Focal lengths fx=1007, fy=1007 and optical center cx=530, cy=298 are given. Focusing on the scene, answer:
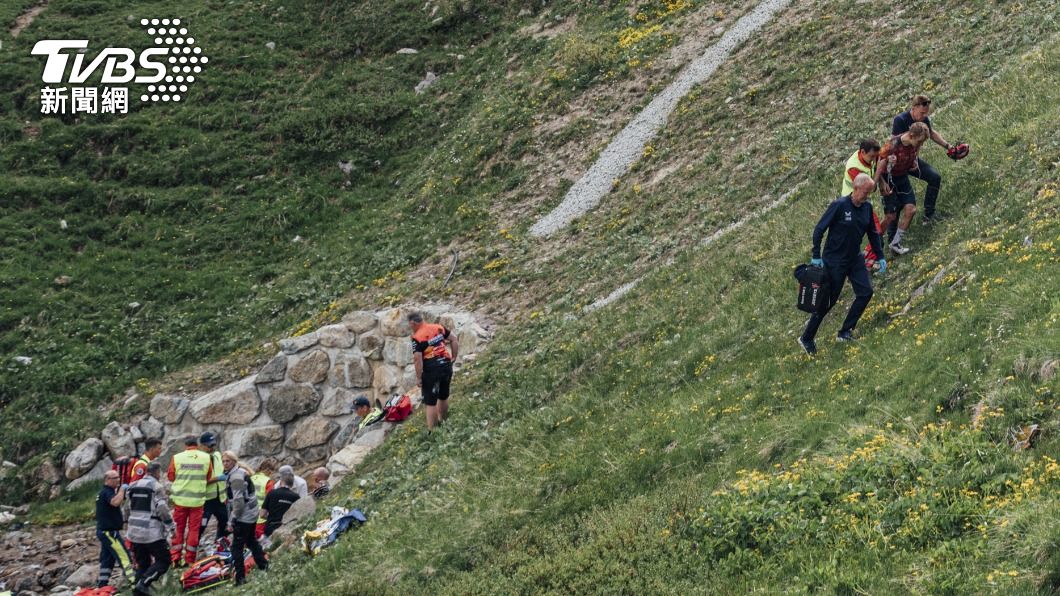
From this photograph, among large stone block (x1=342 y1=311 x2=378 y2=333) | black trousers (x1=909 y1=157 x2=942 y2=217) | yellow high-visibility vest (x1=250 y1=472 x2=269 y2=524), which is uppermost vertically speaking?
black trousers (x1=909 y1=157 x2=942 y2=217)

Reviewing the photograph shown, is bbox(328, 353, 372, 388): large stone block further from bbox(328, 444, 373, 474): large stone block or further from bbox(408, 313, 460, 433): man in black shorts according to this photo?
bbox(408, 313, 460, 433): man in black shorts

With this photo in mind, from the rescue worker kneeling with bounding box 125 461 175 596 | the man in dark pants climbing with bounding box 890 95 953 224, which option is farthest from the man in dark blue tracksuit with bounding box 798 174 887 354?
the rescue worker kneeling with bounding box 125 461 175 596

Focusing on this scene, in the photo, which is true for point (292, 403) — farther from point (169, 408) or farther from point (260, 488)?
point (260, 488)

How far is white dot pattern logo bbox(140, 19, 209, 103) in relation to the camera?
138 feet

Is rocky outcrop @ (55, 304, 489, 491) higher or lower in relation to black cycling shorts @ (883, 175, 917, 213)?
lower

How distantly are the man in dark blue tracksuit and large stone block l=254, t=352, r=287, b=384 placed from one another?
1481cm

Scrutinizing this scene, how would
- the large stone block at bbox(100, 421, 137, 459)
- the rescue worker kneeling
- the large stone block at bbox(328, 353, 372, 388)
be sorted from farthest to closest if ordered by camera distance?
the large stone block at bbox(100, 421, 137, 459) < the large stone block at bbox(328, 353, 372, 388) < the rescue worker kneeling

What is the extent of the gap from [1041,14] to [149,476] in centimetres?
2148

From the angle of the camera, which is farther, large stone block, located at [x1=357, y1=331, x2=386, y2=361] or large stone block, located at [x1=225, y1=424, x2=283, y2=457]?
large stone block, located at [x1=357, y1=331, x2=386, y2=361]

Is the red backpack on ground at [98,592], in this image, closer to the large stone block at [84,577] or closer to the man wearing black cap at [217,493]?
the large stone block at [84,577]

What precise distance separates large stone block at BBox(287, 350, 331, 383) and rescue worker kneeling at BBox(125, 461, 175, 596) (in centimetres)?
690

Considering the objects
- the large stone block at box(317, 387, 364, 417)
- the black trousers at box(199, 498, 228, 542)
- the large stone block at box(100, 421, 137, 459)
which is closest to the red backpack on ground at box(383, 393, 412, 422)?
the large stone block at box(317, 387, 364, 417)

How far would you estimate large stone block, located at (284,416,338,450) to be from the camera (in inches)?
950

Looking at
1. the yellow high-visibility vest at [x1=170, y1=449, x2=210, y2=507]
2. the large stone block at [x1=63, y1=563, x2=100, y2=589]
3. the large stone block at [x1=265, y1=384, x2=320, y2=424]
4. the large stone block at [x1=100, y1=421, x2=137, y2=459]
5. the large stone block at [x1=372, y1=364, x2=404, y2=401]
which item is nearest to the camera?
the yellow high-visibility vest at [x1=170, y1=449, x2=210, y2=507]
